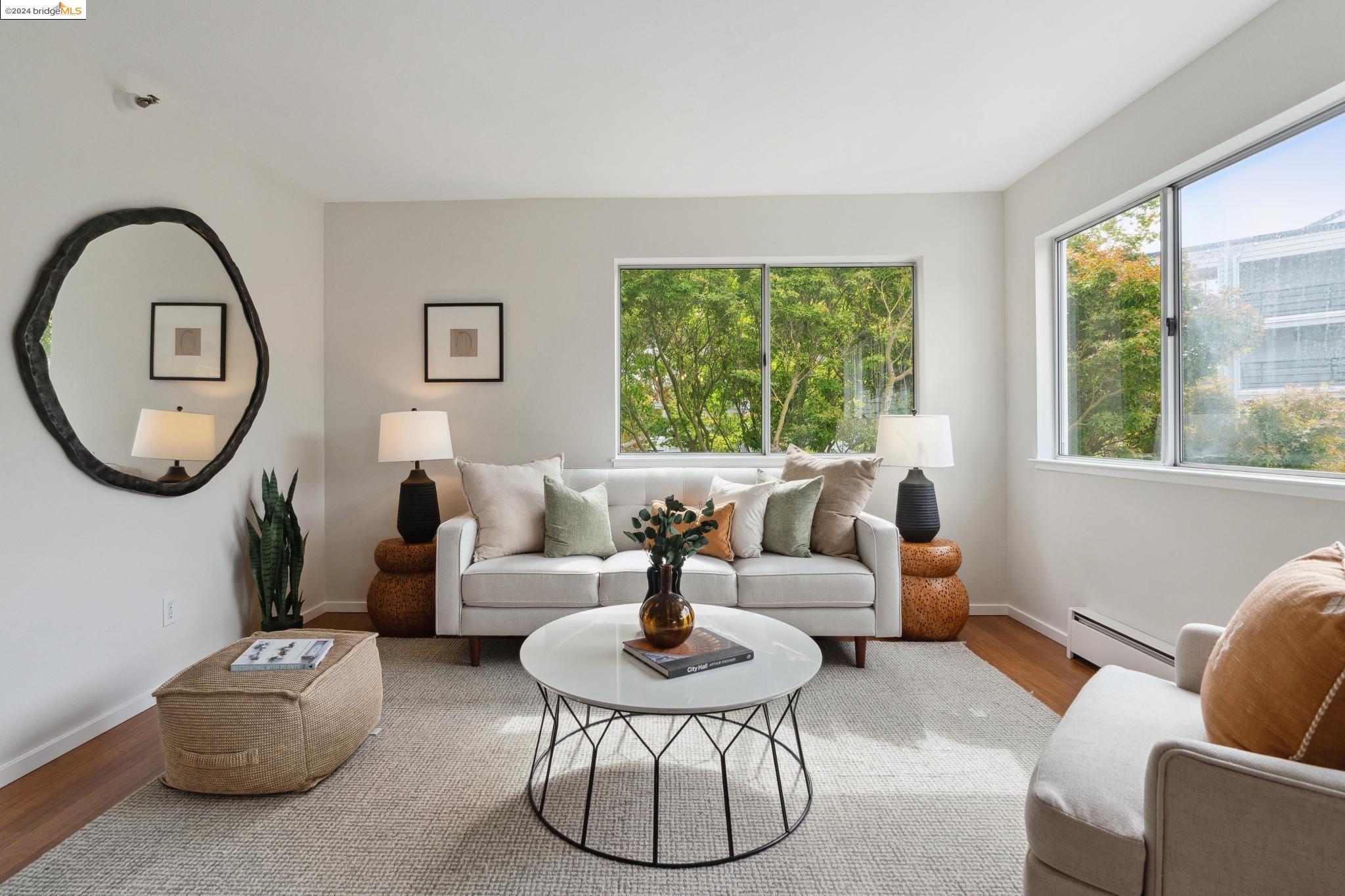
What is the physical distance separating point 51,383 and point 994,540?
4.46m

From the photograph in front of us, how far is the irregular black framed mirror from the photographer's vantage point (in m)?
2.19

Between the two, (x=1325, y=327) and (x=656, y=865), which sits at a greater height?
(x=1325, y=327)

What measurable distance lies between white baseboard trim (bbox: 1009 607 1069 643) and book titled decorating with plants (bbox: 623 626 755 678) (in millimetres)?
2193

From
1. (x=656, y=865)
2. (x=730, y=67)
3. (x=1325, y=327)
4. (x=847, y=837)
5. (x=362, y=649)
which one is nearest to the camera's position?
(x=656, y=865)

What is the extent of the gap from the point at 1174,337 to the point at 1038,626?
169 cm

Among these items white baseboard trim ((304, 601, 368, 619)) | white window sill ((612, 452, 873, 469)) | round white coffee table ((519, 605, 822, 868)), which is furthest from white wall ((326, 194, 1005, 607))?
round white coffee table ((519, 605, 822, 868))

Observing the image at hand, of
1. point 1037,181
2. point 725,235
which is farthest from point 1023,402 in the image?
point 725,235

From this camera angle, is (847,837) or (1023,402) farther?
(1023,402)

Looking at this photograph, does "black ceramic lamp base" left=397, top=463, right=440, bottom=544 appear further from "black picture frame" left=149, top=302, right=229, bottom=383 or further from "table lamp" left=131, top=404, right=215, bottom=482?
"black picture frame" left=149, top=302, right=229, bottom=383

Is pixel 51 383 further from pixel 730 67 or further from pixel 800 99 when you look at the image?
pixel 800 99

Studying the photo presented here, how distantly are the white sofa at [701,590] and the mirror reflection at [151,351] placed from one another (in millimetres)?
1172

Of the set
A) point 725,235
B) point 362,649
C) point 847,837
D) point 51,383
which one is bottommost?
point 847,837

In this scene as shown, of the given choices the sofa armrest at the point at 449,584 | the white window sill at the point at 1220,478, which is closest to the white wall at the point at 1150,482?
the white window sill at the point at 1220,478

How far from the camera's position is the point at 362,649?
2225 millimetres
